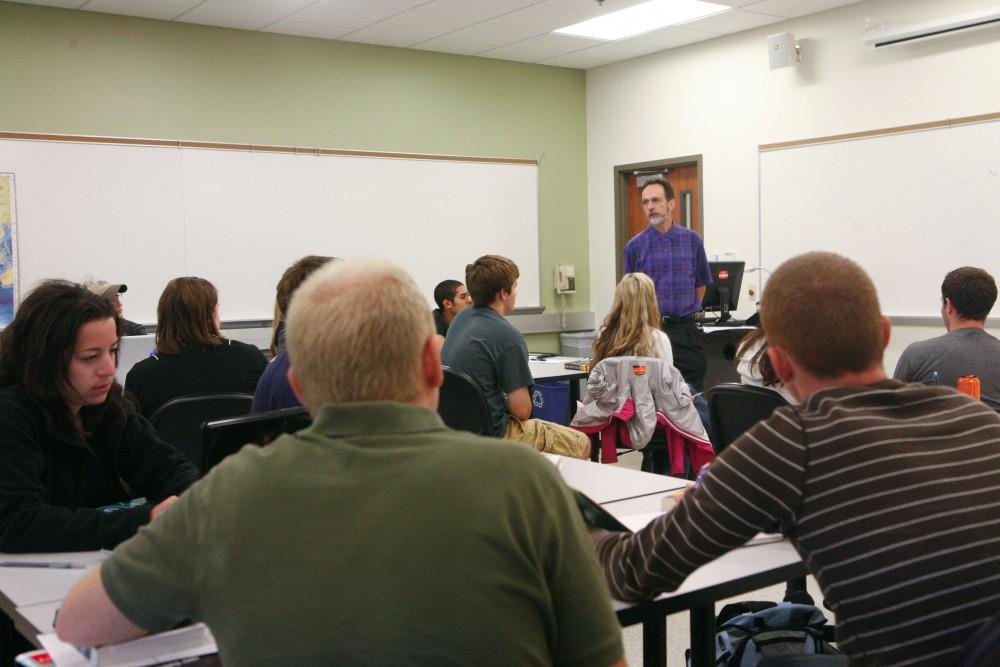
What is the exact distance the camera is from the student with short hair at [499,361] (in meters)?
3.77

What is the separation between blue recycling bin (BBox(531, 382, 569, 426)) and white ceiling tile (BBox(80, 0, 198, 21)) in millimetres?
3242

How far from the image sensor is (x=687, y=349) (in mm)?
6020

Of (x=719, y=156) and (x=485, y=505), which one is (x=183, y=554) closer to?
(x=485, y=505)

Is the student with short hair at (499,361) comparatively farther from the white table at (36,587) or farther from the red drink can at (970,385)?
the white table at (36,587)

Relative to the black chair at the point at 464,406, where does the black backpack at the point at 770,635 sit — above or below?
below

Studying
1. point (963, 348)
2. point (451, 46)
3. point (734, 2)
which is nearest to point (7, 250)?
point (451, 46)

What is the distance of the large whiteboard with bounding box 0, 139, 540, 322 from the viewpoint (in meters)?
6.23

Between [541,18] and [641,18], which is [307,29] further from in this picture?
[641,18]

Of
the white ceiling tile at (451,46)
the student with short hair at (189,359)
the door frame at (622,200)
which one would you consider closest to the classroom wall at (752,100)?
the door frame at (622,200)

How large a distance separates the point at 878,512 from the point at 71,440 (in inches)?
61.6

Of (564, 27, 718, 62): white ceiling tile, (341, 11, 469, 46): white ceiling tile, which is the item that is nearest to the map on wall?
(341, 11, 469, 46): white ceiling tile

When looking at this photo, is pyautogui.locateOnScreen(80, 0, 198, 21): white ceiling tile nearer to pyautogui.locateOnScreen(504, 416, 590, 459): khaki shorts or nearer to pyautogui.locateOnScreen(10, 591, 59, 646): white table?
pyautogui.locateOnScreen(504, 416, 590, 459): khaki shorts

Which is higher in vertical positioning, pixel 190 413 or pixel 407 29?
pixel 407 29

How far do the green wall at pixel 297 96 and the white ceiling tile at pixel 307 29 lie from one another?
9cm
